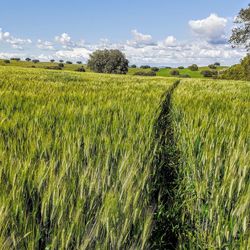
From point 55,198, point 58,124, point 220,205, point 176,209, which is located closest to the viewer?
point 55,198

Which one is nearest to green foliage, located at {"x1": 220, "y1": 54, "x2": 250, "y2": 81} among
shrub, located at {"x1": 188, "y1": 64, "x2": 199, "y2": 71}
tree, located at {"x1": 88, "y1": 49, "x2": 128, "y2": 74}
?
tree, located at {"x1": 88, "y1": 49, "x2": 128, "y2": 74}

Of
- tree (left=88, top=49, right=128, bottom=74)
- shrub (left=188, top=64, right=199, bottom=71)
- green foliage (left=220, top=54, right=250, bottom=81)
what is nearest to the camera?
green foliage (left=220, top=54, right=250, bottom=81)

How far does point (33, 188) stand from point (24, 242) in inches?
9.7

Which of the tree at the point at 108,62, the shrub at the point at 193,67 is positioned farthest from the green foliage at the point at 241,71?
the shrub at the point at 193,67

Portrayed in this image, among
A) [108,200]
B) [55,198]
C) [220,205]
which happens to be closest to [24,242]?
[55,198]

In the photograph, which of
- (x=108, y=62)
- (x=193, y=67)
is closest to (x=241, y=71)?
(x=108, y=62)

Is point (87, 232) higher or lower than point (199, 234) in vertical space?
higher

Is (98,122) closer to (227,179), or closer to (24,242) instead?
(227,179)

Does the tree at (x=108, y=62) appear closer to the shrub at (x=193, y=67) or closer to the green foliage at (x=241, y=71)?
the shrub at (x=193, y=67)

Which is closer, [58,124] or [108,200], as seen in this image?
[108,200]

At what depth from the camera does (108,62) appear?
7688 centimetres

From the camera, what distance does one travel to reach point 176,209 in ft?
5.58

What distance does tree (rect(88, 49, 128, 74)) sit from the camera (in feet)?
251

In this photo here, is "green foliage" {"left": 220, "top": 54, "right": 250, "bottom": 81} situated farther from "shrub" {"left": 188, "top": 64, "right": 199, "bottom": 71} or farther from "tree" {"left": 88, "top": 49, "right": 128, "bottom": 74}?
"shrub" {"left": 188, "top": 64, "right": 199, "bottom": 71}
